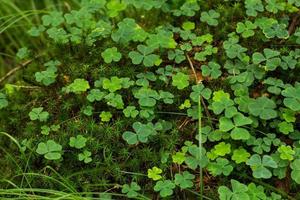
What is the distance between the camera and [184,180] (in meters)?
2.38

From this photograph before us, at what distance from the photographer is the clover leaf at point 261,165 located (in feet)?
7.54

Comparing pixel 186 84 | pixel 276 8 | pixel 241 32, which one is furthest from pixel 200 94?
pixel 276 8

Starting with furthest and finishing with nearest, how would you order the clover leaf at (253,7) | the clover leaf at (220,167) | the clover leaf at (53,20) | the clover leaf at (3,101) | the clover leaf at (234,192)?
the clover leaf at (53,20) < the clover leaf at (253,7) < the clover leaf at (3,101) < the clover leaf at (220,167) < the clover leaf at (234,192)

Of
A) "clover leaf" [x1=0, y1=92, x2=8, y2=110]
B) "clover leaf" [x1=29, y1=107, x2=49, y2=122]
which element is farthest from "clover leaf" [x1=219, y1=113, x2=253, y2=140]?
"clover leaf" [x1=0, y1=92, x2=8, y2=110]

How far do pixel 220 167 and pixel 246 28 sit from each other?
3.20ft

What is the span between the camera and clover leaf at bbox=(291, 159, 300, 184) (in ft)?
7.50

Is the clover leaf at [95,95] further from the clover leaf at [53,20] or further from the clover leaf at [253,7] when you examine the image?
the clover leaf at [253,7]

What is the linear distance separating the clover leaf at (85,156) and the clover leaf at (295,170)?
1.05 m

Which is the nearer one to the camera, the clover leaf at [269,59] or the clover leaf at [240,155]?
the clover leaf at [240,155]

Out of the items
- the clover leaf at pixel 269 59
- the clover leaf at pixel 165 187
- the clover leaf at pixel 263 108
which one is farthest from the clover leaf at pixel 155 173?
the clover leaf at pixel 269 59

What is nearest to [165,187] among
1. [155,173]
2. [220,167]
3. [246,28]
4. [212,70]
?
[155,173]

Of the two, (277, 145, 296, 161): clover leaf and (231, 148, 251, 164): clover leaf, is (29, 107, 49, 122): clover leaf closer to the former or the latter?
(231, 148, 251, 164): clover leaf

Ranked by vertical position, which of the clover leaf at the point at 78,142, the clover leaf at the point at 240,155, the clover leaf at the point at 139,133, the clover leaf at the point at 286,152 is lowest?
the clover leaf at the point at 240,155

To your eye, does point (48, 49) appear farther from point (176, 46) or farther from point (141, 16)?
point (176, 46)
